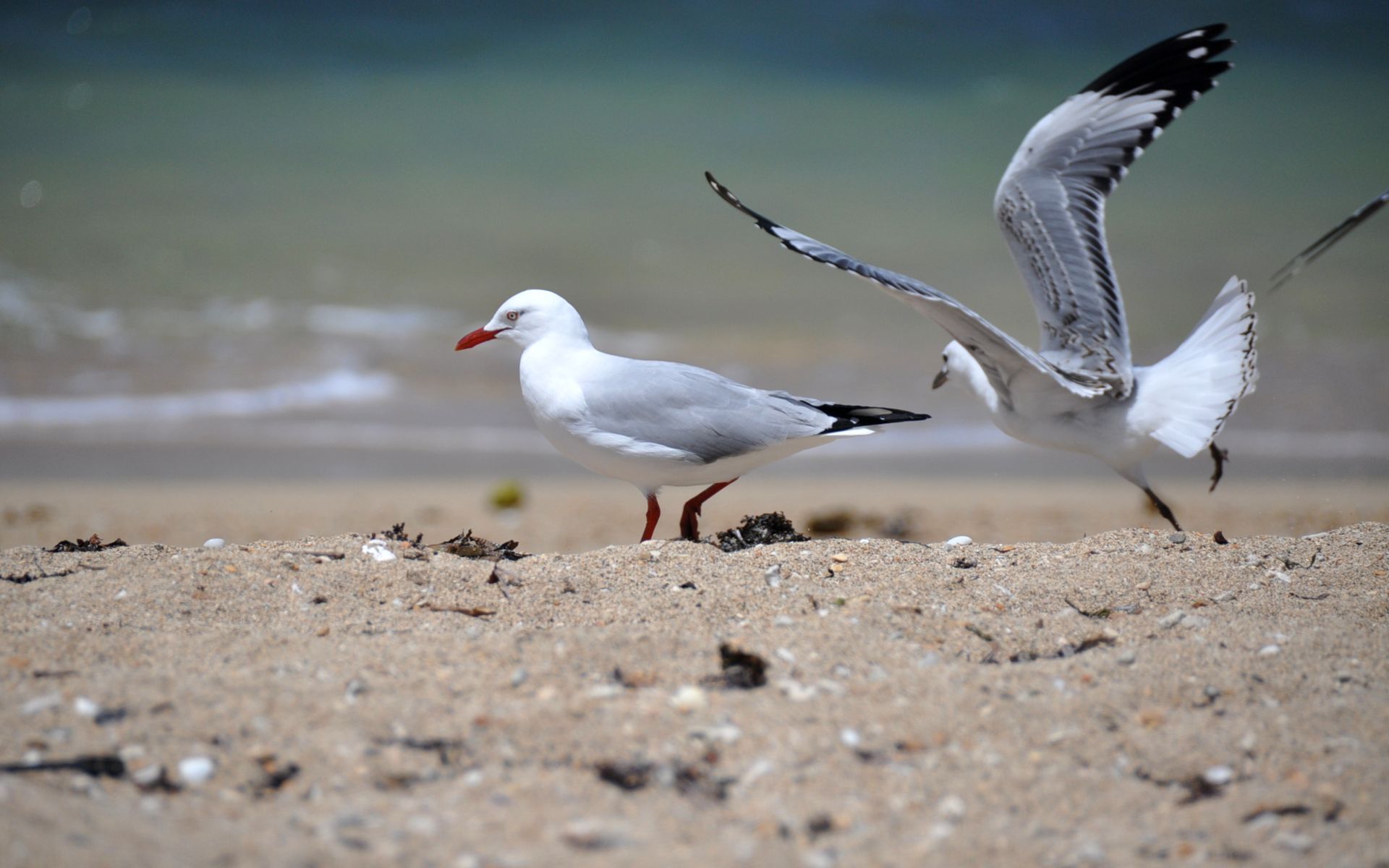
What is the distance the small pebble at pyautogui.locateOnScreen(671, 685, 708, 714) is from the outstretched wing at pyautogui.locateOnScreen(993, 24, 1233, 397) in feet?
9.42

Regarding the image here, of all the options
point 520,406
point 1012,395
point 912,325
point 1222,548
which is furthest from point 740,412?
point 912,325

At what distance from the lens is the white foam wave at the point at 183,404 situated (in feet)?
32.9

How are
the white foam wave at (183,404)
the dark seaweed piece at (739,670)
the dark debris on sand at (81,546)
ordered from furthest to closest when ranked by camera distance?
the white foam wave at (183,404), the dark debris on sand at (81,546), the dark seaweed piece at (739,670)

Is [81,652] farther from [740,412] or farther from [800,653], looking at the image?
[740,412]

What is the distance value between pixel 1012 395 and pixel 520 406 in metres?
7.39

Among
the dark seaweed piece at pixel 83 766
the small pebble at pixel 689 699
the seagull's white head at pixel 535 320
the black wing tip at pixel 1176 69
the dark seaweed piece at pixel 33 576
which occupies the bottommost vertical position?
the dark seaweed piece at pixel 83 766

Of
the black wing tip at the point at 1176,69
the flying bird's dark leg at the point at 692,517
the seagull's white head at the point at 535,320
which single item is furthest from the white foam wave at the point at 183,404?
the black wing tip at the point at 1176,69

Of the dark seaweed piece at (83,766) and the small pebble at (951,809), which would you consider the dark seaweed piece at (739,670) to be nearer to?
the small pebble at (951,809)

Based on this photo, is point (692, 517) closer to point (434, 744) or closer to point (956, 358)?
point (956, 358)

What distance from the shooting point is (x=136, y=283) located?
16.6 m

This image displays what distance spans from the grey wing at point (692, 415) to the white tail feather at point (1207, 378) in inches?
53.9

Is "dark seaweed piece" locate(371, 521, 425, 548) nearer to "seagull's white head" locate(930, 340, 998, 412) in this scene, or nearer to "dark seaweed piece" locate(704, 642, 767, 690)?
"dark seaweed piece" locate(704, 642, 767, 690)

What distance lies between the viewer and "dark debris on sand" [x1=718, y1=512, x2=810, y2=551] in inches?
147

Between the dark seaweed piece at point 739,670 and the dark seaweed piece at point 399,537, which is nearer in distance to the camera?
the dark seaweed piece at point 739,670
